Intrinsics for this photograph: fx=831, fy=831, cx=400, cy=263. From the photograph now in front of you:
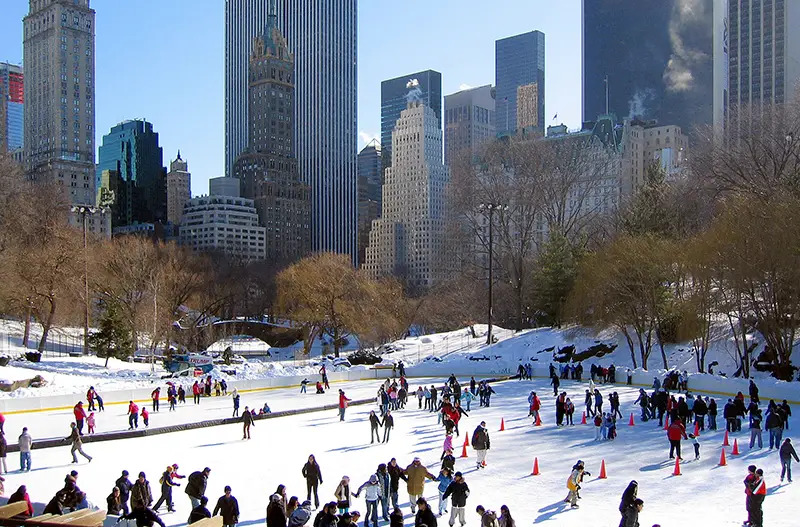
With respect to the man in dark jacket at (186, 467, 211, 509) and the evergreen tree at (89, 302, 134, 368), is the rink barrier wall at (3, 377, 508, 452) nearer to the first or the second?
the man in dark jacket at (186, 467, 211, 509)

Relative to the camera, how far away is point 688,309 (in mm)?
38906

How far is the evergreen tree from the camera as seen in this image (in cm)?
4700

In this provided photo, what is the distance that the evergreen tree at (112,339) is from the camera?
47.0 m

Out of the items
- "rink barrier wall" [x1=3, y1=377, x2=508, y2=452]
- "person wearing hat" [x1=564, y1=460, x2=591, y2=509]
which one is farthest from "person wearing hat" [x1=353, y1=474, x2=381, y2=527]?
"rink barrier wall" [x1=3, y1=377, x2=508, y2=452]

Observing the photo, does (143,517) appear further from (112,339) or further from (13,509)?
(112,339)

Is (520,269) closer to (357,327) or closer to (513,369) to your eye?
(357,327)

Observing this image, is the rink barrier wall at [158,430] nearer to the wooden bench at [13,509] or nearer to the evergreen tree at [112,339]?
the wooden bench at [13,509]

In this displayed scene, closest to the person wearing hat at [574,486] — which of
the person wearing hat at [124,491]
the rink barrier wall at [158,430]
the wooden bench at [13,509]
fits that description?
the person wearing hat at [124,491]

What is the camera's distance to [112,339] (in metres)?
47.2

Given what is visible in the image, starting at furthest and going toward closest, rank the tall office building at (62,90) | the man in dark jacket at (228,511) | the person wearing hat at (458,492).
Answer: the tall office building at (62,90)
the person wearing hat at (458,492)
the man in dark jacket at (228,511)

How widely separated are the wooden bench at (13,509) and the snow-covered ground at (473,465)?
107 inches

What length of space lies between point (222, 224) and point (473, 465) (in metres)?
174

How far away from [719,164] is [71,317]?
46354 millimetres

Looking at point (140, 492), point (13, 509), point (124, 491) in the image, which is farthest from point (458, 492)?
point (13, 509)
